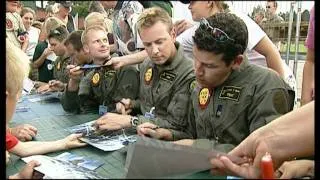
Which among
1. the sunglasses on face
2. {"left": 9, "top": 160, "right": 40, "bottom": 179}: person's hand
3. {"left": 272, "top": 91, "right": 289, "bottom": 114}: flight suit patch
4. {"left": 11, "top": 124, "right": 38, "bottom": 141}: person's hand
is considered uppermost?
the sunglasses on face

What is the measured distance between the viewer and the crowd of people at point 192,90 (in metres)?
1.02

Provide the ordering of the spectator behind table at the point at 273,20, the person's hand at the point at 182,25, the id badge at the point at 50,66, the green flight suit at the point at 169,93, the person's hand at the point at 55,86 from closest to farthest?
the green flight suit at the point at 169,93 < the person's hand at the point at 182,25 < the person's hand at the point at 55,86 < the id badge at the point at 50,66 < the spectator behind table at the point at 273,20

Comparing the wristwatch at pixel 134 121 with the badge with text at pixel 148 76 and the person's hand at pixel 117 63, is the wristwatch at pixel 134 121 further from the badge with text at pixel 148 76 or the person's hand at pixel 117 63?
the person's hand at pixel 117 63

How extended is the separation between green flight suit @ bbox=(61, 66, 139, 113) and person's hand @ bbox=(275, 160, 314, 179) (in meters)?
1.36

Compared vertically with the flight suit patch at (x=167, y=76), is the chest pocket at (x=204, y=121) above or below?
below

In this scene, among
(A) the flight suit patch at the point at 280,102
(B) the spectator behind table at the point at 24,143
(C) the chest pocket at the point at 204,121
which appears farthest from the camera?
(C) the chest pocket at the point at 204,121

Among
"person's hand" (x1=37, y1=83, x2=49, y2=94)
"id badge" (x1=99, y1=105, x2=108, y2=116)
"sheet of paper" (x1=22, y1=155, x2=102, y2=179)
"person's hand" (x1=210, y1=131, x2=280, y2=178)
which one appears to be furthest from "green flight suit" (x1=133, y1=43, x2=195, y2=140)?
"person's hand" (x1=37, y1=83, x2=49, y2=94)

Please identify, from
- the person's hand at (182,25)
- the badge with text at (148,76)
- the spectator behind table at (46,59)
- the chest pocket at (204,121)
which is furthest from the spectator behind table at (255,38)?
the spectator behind table at (46,59)

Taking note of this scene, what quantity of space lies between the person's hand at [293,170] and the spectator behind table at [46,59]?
3214mm

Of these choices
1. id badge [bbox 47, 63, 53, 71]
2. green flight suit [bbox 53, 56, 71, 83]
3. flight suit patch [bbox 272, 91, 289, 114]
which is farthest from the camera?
id badge [bbox 47, 63, 53, 71]

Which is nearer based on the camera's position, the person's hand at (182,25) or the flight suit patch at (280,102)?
the flight suit patch at (280,102)

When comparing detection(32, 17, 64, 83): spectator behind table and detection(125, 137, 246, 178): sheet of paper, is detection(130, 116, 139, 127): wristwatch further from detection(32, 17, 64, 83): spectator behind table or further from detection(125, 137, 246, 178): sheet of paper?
detection(32, 17, 64, 83): spectator behind table

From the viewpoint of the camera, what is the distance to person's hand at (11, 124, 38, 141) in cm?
184

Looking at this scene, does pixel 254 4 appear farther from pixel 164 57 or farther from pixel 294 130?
pixel 294 130
